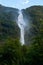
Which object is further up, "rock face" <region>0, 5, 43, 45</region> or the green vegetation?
"rock face" <region>0, 5, 43, 45</region>

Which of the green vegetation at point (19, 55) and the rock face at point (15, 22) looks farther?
the rock face at point (15, 22)

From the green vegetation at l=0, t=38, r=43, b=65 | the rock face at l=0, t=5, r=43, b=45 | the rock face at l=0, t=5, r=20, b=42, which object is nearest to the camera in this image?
the green vegetation at l=0, t=38, r=43, b=65

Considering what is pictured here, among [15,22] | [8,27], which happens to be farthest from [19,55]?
[15,22]

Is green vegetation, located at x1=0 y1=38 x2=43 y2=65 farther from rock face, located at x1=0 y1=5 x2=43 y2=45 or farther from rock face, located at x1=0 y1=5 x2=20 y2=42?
rock face, located at x1=0 y1=5 x2=20 y2=42

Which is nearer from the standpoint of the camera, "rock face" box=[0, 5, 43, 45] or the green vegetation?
the green vegetation

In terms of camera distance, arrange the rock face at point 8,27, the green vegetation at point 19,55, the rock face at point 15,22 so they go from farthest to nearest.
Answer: the rock face at point 8,27 → the rock face at point 15,22 → the green vegetation at point 19,55

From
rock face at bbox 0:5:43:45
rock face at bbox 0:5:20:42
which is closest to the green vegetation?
rock face at bbox 0:5:43:45

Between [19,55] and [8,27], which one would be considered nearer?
[19,55]

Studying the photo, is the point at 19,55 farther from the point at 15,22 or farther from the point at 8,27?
the point at 15,22

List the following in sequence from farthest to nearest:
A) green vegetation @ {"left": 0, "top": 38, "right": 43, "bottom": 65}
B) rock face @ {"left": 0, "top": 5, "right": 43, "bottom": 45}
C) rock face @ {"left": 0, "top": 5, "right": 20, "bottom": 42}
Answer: rock face @ {"left": 0, "top": 5, "right": 20, "bottom": 42} → rock face @ {"left": 0, "top": 5, "right": 43, "bottom": 45} → green vegetation @ {"left": 0, "top": 38, "right": 43, "bottom": 65}

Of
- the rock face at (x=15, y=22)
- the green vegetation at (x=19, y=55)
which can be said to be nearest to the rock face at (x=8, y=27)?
the rock face at (x=15, y=22)

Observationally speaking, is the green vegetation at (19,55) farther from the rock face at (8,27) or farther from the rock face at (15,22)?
the rock face at (8,27)
